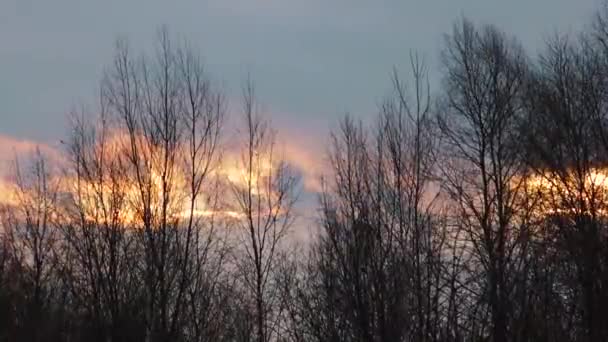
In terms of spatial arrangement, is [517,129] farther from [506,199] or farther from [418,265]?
[418,265]

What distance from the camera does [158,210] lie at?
60.6 feet

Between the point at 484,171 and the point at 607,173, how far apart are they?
10.7ft

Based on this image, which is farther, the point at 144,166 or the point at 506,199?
the point at 506,199

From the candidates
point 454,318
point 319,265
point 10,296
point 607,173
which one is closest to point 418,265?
point 454,318

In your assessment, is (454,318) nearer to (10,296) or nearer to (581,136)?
(581,136)

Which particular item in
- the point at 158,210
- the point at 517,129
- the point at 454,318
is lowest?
the point at 454,318

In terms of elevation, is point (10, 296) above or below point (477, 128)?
below

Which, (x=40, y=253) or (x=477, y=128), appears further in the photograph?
(x=40, y=253)

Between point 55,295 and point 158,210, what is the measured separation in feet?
35.6

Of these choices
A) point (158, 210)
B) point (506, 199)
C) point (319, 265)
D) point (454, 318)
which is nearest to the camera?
point (454, 318)

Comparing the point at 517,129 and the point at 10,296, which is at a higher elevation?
the point at 517,129

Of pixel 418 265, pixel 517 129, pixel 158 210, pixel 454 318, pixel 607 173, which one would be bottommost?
pixel 454 318

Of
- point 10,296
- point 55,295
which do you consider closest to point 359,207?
point 55,295

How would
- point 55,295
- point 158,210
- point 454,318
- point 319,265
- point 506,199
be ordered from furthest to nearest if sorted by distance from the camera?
point 55,295, point 506,199, point 319,265, point 158,210, point 454,318
